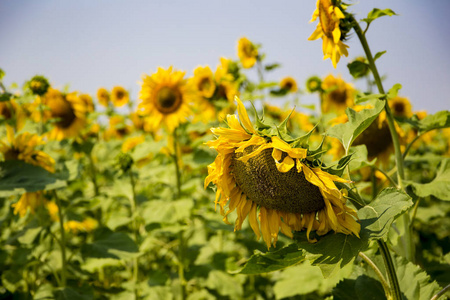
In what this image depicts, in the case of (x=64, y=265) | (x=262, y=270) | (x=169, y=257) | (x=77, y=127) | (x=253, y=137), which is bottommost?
(x=169, y=257)

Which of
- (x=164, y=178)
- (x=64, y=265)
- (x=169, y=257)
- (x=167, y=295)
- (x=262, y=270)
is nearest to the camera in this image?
(x=262, y=270)

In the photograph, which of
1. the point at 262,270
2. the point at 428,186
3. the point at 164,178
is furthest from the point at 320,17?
the point at 164,178

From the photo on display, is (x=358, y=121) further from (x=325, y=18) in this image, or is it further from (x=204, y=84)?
(x=204, y=84)

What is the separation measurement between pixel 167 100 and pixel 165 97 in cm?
3

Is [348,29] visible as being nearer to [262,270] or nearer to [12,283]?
[262,270]

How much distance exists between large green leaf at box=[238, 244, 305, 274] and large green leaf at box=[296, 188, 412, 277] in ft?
0.32

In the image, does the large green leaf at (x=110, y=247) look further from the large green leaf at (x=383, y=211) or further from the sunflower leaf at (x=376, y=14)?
the sunflower leaf at (x=376, y=14)

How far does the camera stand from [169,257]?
12.5ft

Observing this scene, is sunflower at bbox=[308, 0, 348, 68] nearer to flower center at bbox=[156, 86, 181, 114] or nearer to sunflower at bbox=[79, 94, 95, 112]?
flower center at bbox=[156, 86, 181, 114]

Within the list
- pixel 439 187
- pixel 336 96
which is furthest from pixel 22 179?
pixel 336 96

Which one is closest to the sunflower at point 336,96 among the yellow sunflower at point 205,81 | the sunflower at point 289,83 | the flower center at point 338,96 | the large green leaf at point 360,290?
the flower center at point 338,96

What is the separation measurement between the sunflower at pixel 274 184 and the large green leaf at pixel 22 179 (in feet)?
3.82

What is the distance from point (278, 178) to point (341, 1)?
94 centimetres

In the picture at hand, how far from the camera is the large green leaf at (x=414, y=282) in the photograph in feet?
4.09
